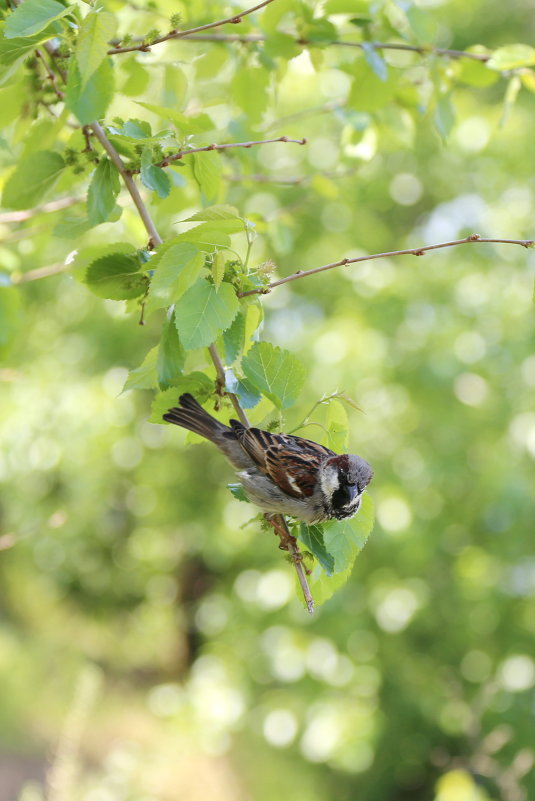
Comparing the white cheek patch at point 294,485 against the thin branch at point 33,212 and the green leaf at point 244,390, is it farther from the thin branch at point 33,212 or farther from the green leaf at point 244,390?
the thin branch at point 33,212

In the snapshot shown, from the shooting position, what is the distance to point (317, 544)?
1347mm

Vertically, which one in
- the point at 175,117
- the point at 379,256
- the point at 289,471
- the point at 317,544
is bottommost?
the point at 289,471

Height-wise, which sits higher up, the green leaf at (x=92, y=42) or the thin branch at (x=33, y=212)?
the green leaf at (x=92, y=42)

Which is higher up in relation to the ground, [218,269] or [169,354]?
[218,269]

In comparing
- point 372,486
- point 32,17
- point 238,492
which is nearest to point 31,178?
point 32,17

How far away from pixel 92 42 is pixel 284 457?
37.4 inches

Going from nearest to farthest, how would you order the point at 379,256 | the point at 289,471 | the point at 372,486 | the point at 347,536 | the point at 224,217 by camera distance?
the point at 379,256, the point at 224,217, the point at 347,536, the point at 289,471, the point at 372,486

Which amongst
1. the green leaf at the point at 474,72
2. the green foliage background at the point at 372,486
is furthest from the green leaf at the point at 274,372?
the green foliage background at the point at 372,486

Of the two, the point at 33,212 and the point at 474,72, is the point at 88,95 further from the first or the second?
the point at 474,72

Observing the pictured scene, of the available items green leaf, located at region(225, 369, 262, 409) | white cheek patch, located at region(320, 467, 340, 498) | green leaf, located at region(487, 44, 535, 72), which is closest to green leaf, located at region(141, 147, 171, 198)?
green leaf, located at region(225, 369, 262, 409)

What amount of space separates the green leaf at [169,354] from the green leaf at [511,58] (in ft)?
3.76

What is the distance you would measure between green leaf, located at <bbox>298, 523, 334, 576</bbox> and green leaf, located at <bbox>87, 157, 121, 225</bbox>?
2.11 ft

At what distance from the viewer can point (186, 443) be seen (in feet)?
4.98

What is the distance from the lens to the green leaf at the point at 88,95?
126cm
